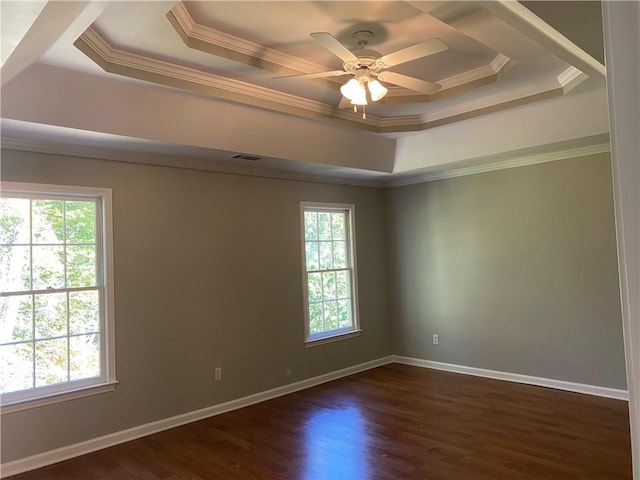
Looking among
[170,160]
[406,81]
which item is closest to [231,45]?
[406,81]

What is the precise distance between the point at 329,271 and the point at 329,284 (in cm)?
16

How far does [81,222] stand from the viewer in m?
3.75

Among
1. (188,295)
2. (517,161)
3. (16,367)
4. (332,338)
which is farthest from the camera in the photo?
(332,338)

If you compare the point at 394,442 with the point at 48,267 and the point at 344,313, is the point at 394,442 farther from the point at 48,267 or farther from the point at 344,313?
the point at 48,267

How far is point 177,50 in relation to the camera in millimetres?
3000

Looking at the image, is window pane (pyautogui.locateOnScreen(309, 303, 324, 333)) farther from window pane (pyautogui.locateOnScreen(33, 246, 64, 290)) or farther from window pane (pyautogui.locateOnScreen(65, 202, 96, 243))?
window pane (pyautogui.locateOnScreen(33, 246, 64, 290))

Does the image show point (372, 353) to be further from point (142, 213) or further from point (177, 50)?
point (177, 50)

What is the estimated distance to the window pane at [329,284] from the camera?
18.3 ft

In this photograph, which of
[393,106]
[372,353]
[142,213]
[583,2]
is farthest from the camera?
[372,353]

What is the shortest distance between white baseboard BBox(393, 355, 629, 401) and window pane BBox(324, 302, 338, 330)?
1122 millimetres

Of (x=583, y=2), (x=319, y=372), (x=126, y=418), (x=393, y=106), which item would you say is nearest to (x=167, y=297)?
(x=126, y=418)

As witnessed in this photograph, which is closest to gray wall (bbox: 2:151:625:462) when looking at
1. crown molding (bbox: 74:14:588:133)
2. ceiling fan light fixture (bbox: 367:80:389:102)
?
crown molding (bbox: 74:14:588:133)

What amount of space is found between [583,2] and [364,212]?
420 cm

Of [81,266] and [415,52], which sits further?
[81,266]
